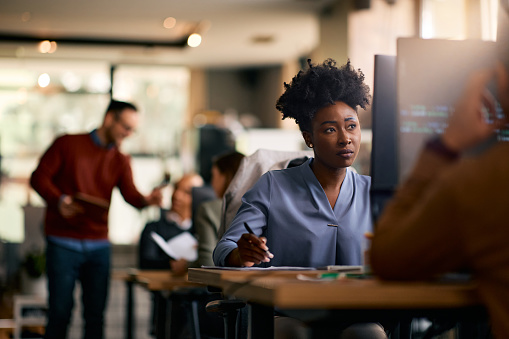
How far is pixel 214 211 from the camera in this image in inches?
135

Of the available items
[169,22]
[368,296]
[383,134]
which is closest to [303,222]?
[383,134]

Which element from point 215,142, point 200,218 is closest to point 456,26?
point 200,218

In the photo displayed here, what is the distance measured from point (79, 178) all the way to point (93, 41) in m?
5.10

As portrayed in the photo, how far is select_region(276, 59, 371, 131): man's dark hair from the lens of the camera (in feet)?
6.81

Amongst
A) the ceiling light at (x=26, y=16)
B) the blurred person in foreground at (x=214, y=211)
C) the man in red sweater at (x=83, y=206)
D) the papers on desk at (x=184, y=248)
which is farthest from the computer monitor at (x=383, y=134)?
the ceiling light at (x=26, y=16)

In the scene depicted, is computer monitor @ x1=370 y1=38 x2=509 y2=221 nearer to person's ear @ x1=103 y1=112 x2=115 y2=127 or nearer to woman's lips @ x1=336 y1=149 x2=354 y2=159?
woman's lips @ x1=336 y1=149 x2=354 y2=159

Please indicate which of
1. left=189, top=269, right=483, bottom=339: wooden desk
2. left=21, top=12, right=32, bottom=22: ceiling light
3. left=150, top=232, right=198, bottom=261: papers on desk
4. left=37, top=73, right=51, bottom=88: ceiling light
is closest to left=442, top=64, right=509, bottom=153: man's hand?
left=189, top=269, right=483, bottom=339: wooden desk

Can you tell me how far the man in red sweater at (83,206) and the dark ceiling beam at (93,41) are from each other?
15.5ft

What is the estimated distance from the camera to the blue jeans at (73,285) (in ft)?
12.1

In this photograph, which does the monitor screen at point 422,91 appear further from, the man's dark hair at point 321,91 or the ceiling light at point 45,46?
the ceiling light at point 45,46

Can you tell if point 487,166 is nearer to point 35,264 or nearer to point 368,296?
point 368,296

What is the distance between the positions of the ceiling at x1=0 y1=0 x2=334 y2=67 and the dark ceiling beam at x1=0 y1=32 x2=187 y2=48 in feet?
0.04

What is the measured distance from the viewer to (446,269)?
1.12 m

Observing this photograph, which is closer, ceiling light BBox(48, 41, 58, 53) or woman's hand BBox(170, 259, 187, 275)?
woman's hand BBox(170, 259, 187, 275)
